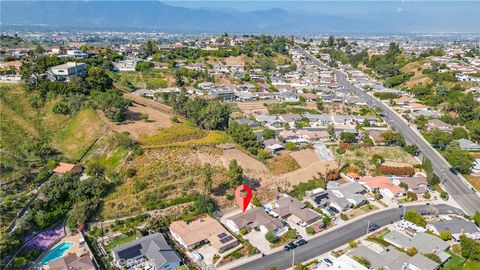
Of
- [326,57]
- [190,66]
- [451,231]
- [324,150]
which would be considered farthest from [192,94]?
[326,57]

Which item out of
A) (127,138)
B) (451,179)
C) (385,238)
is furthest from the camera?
(451,179)

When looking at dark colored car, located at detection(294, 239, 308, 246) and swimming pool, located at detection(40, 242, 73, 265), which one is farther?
dark colored car, located at detection(294, 239, 308, 246)

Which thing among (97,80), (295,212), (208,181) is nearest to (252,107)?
(97,80)

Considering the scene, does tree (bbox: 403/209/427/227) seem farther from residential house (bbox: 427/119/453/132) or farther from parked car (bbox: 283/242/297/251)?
residential house (bbox: 427/119/453/132)

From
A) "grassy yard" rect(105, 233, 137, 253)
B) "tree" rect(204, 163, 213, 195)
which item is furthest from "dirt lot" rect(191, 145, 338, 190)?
"grassy yard" rect(105, 233, 137, 253)

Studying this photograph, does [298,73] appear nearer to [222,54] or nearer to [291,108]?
[222,54]

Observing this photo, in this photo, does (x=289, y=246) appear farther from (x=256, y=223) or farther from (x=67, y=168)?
(x=67, y=168)

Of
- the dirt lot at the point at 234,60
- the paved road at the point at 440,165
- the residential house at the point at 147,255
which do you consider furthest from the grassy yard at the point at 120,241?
the dirt lot at the point at 234,60
